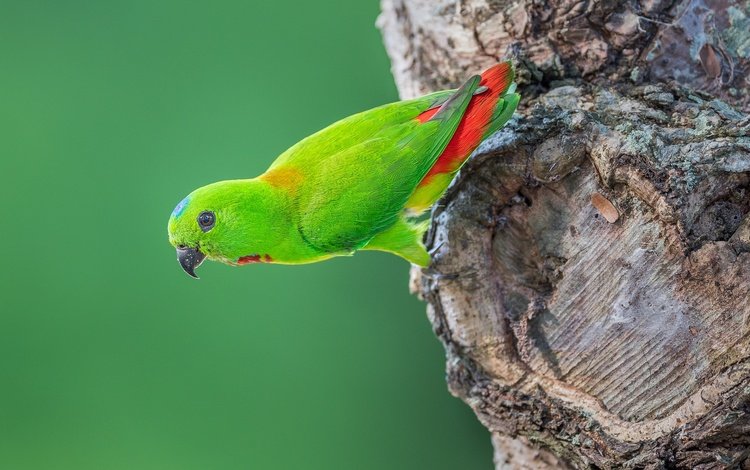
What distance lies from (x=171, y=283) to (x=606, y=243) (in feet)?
8.38

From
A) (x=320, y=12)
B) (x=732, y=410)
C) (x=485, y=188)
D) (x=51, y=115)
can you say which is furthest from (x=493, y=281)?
(x=51, y=115)

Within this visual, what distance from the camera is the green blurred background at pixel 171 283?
3.66 metres

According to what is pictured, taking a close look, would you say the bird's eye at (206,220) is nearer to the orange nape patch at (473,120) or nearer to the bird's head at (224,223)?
the bird's head at (224,223)

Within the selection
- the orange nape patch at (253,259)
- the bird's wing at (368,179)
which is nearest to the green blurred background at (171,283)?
the orange nape patch at (253,259)

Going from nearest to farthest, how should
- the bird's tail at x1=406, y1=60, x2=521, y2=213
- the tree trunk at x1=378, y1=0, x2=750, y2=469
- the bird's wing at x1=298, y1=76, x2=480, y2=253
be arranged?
the tree trunk at x1=378, y1=0, x2=750, y2=469 < the bird's tail at x1=406, y1=60, x2=521, y2=213 < the bird's wing at x1=298, y1=76, x2=480, y2=253

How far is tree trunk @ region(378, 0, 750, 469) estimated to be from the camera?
1.69 m

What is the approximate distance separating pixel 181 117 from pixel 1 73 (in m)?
0.92

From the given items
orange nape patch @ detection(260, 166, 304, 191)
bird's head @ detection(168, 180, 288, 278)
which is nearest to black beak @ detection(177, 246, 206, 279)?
bird's head @ detection(168, 180, 288, 278)

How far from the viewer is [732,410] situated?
63.2 inches

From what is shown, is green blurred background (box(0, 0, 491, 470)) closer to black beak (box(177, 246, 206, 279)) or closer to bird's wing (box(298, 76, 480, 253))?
black beak (box(177, 246, 206, 279))

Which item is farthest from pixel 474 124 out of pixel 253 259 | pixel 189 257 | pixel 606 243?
pixel 189 257

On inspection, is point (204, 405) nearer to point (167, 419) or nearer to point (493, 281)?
point (167, 419)

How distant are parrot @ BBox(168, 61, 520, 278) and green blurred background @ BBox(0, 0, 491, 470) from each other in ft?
5.20

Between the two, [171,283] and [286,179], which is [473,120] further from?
[171,283]
